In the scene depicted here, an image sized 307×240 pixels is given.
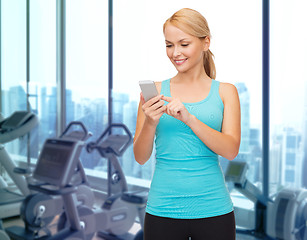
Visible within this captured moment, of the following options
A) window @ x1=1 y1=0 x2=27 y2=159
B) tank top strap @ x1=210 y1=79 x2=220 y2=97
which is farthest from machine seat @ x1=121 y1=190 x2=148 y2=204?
window @ x1=1 y1=0 x2=27 y2=159

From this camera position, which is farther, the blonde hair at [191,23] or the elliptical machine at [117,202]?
the elliptical machine at [117,202]

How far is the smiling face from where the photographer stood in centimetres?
95

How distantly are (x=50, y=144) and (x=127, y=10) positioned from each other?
170 centimetres

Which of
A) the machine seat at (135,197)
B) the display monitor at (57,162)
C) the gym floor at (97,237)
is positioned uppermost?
the display monitor at (57,162)

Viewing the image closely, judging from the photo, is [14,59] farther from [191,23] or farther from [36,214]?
[191,23]

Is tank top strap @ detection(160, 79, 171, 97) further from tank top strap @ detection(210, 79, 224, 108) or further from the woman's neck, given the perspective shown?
tank top strap @ detection(210, 79, 224, 108)

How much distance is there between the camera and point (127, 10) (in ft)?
11.9

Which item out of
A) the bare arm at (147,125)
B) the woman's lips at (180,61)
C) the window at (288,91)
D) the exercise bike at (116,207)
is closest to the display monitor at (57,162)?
the exercise bike at (116,207)

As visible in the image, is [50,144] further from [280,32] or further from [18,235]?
[280,32]

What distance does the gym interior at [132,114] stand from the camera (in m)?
2.45

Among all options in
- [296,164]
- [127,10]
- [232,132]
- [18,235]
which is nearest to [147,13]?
[127,10]

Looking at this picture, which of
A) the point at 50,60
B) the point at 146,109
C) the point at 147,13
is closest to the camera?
the point at 146,109

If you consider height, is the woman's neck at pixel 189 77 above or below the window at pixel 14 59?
below

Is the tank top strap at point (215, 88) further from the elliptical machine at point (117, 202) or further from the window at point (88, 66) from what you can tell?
the window at point (88, 66)
